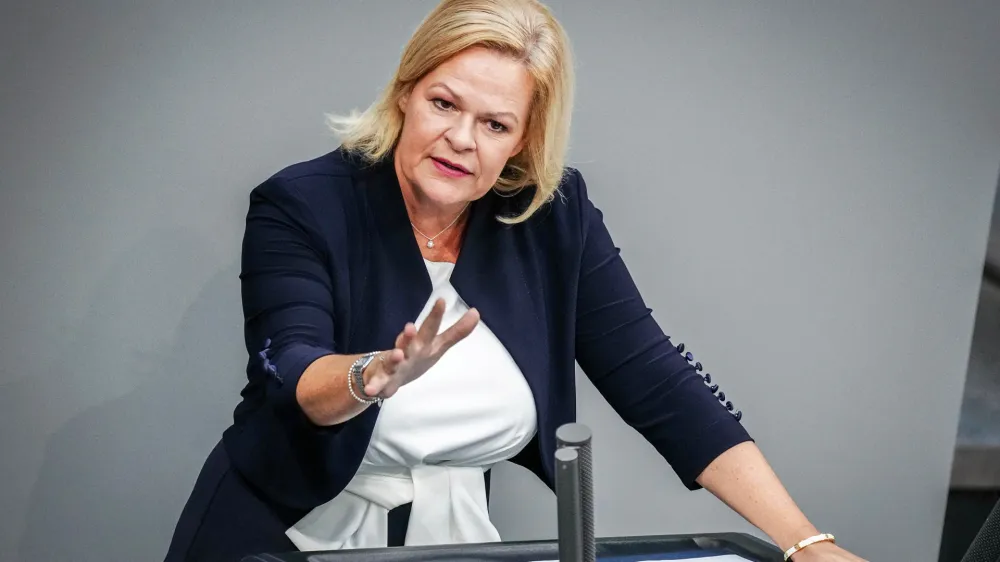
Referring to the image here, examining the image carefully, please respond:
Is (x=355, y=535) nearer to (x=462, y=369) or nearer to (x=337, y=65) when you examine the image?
(x=462, y=369)

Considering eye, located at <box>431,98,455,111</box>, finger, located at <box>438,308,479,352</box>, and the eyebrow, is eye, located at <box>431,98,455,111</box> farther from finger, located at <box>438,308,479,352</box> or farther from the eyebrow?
finger, located at <box>438,308,479,352</box>

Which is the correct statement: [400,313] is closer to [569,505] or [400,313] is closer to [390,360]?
[390,360]

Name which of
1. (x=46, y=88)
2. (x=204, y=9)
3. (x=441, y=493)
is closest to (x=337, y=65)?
(x=204, y=9)

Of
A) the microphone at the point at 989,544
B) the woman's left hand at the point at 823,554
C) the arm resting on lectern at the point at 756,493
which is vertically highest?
the microphone at the point at 989,544

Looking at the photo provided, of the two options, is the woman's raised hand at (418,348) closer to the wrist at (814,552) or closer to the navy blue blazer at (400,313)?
the navy blue blazer at (400,313)

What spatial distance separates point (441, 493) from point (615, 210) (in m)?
1.01

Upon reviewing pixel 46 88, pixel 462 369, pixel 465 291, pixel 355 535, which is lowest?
pixel 355 535

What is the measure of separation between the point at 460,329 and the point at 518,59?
644 millimetres

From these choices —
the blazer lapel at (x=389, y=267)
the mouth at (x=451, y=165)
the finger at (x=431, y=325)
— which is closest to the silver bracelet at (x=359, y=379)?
the finger at (x=431, y=325)

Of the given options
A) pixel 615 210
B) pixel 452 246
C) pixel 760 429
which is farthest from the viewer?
pixel 760 429

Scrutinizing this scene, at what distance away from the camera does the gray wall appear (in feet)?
6.93

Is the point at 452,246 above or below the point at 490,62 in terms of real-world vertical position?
below

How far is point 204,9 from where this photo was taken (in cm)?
212

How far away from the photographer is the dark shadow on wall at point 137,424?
215 cm
